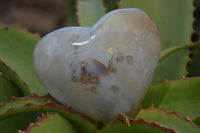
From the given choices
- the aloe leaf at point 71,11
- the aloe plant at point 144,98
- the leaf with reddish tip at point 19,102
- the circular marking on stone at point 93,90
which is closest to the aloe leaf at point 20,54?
the aloe plant at point 144,98

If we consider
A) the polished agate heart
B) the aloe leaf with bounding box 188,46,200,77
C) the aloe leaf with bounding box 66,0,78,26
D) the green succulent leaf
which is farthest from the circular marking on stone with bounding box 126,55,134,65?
the aloe leaf with bounding box 66,0,78,26

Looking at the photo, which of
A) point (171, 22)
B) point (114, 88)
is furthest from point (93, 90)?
point (171, 22)

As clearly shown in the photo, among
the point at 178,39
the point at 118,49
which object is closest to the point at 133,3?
the point at 178,39

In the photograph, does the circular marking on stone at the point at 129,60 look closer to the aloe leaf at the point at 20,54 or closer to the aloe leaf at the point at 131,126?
the aloe leaf at the point at 131,126

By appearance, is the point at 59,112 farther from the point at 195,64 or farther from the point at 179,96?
the point at 195,64

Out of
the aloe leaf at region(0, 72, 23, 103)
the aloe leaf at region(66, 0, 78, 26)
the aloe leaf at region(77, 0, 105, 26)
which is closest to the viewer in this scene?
the aloe leaf at region(0, 72, 23, 103)

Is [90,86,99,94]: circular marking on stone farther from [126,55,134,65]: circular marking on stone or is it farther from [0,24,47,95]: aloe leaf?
[0,24,47,95]: aloe leaf

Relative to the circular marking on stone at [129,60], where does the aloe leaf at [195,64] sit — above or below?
below
